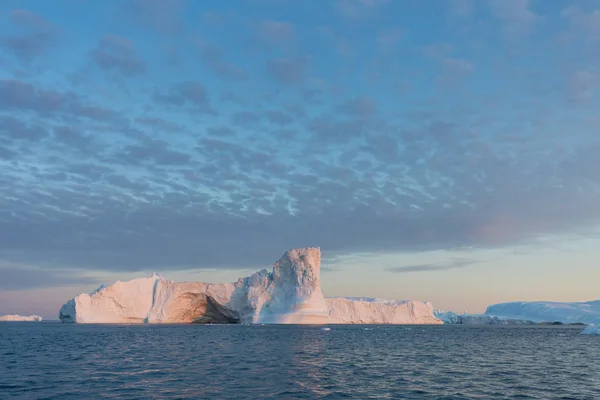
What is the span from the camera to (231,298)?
78.8 m

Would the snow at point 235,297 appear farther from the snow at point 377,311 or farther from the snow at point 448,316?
the snow at point 448,316

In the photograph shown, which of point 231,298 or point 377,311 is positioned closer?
point 231,298

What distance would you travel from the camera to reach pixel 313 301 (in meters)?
73.5

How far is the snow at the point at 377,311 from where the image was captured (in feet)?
311

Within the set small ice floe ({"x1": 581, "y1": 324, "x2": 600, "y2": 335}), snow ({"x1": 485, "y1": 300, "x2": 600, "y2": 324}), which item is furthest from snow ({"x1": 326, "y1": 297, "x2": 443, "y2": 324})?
small ice floe ({"x1": 581, "y1": 324, "x2": 600, "y2": 335})

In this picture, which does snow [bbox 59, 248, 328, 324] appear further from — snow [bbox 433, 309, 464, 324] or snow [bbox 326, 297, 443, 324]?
snow [bbox 433, 309, 464, 324]

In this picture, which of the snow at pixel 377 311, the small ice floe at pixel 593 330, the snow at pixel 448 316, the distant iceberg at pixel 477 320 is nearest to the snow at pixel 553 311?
the distant iceberg at pixel 477 320

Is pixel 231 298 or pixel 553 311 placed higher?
pixel 231 298

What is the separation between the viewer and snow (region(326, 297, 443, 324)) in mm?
94688

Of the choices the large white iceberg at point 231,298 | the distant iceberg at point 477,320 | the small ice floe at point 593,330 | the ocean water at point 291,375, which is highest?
the large white iceberg at point 231,298

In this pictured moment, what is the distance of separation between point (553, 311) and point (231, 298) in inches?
3108

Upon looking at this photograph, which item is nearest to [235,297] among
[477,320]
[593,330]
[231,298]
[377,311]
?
[231,298]

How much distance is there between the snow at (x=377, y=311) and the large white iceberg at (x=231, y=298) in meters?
17.6

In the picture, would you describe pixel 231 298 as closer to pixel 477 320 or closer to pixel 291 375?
pixel 291 375
